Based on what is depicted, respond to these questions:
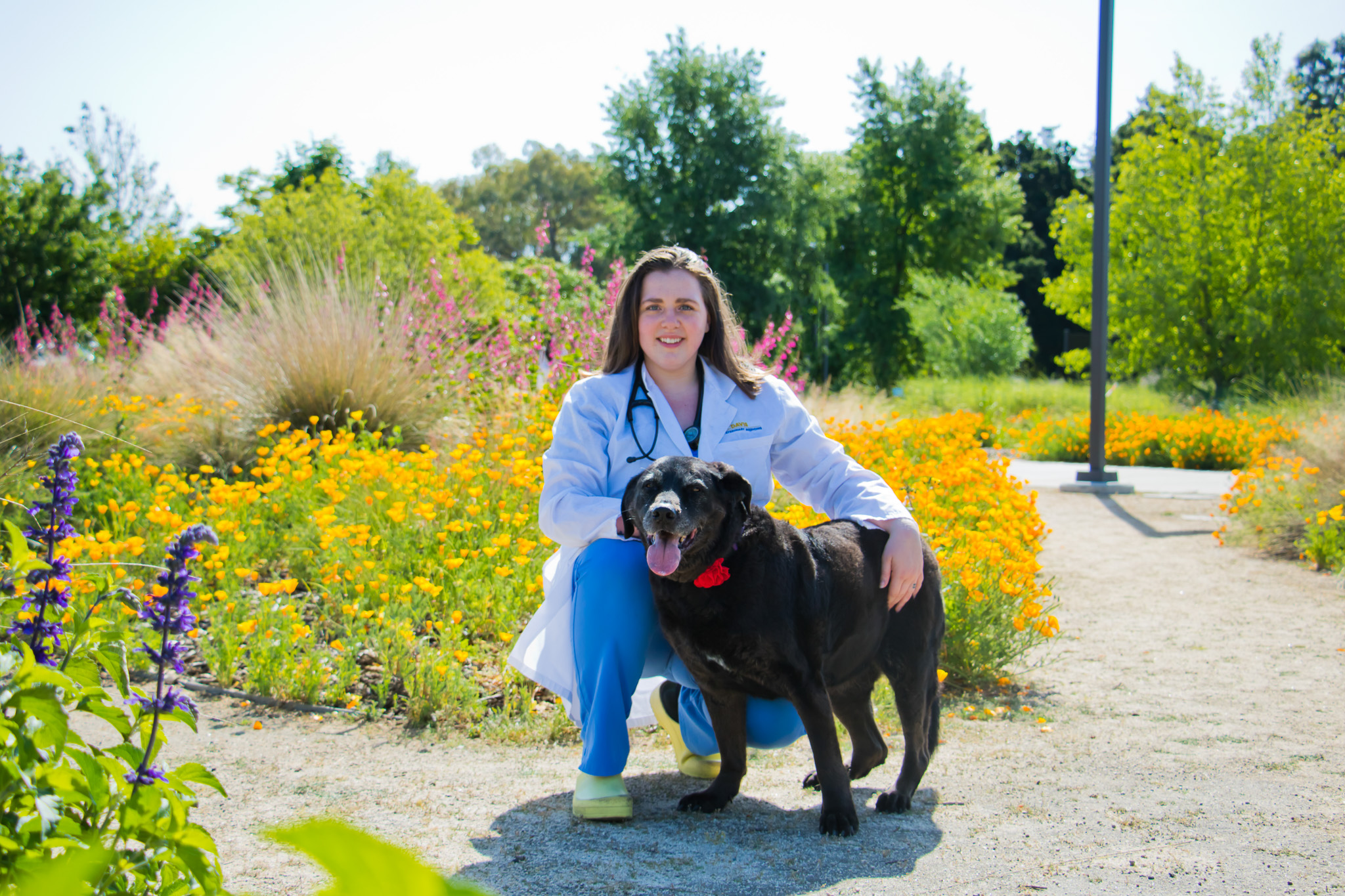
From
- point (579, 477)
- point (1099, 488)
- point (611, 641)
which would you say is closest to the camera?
point (611, 641)

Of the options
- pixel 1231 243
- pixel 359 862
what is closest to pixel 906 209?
pixel 1231 243

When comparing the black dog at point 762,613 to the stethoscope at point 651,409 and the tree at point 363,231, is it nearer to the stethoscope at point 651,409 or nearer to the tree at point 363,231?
the stethoscope at point 651,409

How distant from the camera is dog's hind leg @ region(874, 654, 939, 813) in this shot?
2.81 meters

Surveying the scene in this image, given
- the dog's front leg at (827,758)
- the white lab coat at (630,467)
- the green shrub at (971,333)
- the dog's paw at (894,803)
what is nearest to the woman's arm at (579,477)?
the white lab coat at (630,467)

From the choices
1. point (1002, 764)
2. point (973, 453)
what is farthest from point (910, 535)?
point (973, 453)

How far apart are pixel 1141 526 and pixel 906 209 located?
64.8 ft

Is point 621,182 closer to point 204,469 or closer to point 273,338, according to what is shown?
point 273,338

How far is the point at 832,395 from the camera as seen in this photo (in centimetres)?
1189

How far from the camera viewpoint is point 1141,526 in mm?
7840

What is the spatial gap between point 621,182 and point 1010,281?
10.9 metres

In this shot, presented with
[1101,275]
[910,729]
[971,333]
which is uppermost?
[1101,275]

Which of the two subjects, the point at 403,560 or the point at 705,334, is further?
the point at 403,560

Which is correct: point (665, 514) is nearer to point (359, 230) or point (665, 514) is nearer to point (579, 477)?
point (579, 477)

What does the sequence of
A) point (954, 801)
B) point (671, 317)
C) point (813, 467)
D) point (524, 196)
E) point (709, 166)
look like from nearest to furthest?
point (954, 801) → point (671, 317) → point (813, 467) → point (709, 166) → point (524, 196)
